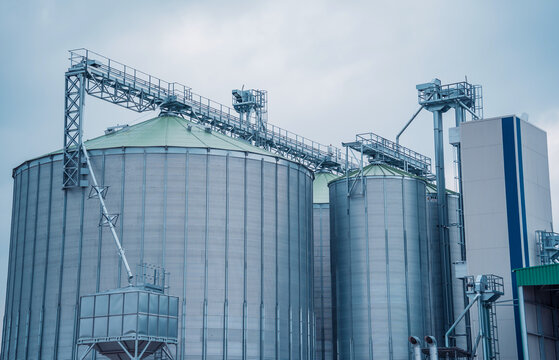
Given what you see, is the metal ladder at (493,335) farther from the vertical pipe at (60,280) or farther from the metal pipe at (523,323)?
the vertical pipe at (60,280)

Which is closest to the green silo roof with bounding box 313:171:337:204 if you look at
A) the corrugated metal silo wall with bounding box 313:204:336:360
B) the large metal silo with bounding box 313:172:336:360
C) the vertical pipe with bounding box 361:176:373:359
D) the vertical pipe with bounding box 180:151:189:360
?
the large metal silo with bounding box 313:172:336:360

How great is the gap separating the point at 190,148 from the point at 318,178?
2658cm

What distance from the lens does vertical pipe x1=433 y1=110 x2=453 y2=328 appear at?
2445 inches

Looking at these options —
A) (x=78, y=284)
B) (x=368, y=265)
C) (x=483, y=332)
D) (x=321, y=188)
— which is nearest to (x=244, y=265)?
(x=78, y=284)

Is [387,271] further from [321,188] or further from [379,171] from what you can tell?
[321,188]

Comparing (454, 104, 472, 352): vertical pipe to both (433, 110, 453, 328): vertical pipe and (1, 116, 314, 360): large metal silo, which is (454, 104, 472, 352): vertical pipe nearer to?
(433, 110, 453, 328): vertical pipe

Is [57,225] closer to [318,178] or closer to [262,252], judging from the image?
[262,252]

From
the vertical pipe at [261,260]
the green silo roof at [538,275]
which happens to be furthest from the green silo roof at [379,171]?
the green silo roof at [538,275]

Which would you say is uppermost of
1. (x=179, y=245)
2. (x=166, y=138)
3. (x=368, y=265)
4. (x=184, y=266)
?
(x=166, y=138)

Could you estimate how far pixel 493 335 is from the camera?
1805 inches

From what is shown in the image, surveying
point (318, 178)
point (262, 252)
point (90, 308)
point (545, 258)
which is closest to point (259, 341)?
point (262, 252)

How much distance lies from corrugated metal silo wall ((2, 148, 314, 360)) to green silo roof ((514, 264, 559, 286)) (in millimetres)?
13835

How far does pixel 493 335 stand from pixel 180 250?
58.1 ft

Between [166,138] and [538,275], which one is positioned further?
[166,138]
